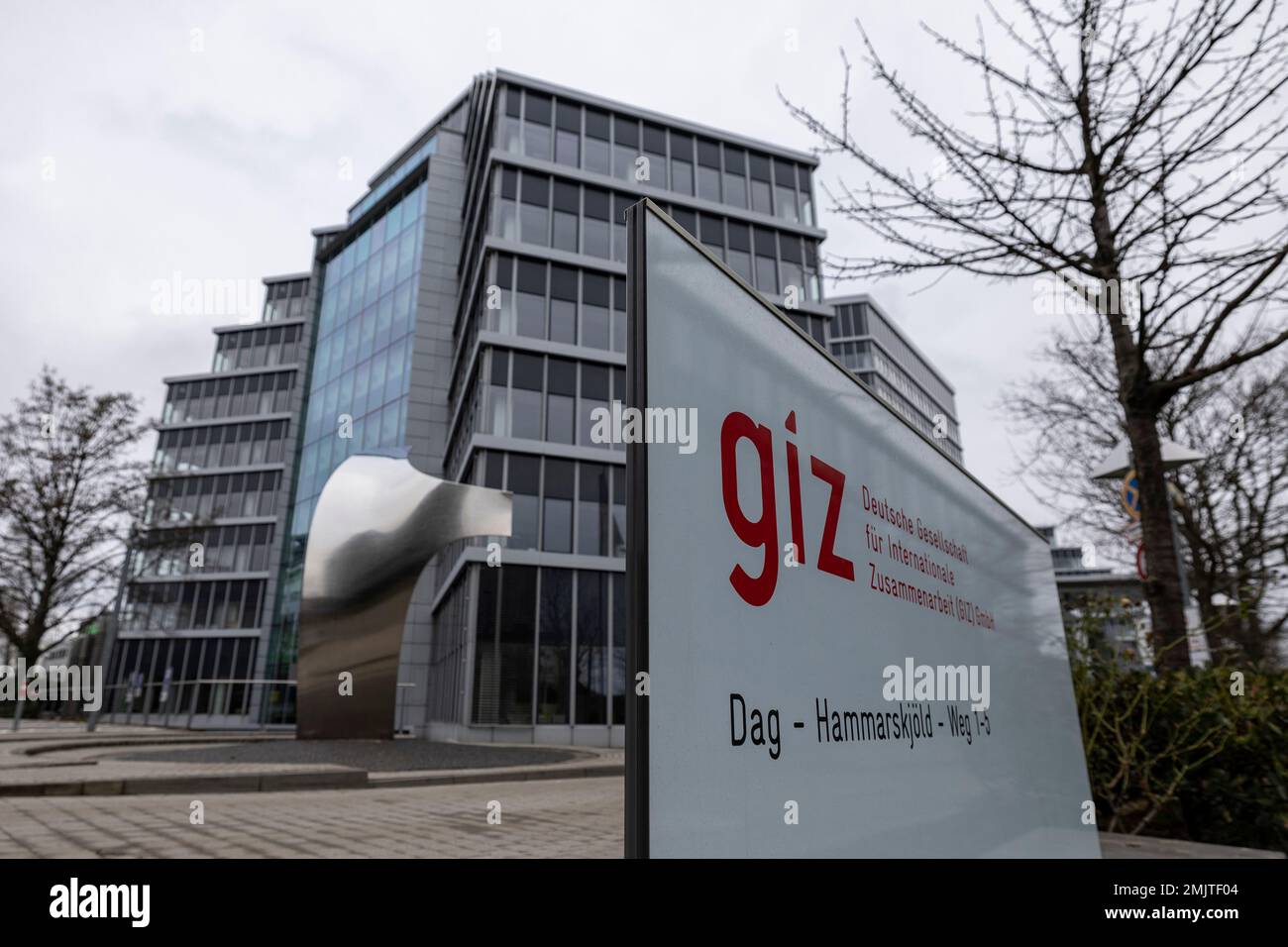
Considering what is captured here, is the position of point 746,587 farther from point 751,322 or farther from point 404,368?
point 404,368

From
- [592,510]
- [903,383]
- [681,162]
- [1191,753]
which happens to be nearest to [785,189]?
[681,162]

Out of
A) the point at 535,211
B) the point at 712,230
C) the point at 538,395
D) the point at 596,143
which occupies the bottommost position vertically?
the point at 538,395

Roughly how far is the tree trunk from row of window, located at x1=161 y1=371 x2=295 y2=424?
1960 inches

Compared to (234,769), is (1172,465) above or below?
above

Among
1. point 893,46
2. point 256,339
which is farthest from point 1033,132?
point 256,339

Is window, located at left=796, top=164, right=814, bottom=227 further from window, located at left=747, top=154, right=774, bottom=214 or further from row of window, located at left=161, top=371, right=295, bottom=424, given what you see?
row of window, located at left=161, top=371, right=295, bottom=424

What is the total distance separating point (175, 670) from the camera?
148 ft

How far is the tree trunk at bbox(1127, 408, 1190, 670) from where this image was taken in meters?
6.60

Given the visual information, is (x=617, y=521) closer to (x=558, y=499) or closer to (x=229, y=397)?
(x=558, y=499)

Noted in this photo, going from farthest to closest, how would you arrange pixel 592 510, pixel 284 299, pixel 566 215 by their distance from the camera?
pixel 284 299 < pixel 566 215 < pixel 592 510

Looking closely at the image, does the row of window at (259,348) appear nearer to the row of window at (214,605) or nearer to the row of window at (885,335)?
the row of window at (214,605)

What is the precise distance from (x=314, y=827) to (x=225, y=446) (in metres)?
50.5

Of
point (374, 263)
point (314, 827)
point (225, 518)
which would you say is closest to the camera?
point (314, 827)
